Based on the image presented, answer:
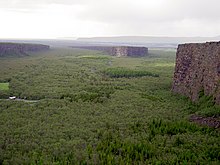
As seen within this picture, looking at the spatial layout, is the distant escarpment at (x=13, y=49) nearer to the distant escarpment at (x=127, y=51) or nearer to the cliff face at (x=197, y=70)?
the distant escarpment at (x=127, y=51)

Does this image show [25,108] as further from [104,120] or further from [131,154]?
[131,154]

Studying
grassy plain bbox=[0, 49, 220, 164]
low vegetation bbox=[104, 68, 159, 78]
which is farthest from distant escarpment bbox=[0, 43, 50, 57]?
grassy plain bbox=[0, 49, 220, 164]

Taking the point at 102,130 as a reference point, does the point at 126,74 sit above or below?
below

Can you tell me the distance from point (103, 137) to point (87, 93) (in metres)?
11.6

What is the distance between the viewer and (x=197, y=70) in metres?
26.2

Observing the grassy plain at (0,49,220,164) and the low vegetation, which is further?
the low vegetation

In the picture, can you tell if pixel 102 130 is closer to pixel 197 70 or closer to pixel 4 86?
pixel 197 70

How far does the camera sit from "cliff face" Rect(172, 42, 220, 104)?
72.6ft

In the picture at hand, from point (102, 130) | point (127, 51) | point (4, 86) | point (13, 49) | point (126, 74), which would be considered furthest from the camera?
point (127, 51)

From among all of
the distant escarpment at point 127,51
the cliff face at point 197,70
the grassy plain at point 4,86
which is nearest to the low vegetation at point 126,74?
the cliff face at point 197,70

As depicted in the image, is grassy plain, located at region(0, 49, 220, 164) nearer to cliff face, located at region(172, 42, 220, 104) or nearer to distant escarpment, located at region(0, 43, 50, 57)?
cliff face, located at region(172, 42, 220, 104)

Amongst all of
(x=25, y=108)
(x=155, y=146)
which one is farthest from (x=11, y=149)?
(x=25, y=108)

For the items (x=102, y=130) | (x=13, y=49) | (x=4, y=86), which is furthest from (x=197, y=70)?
(x=13, y=49)

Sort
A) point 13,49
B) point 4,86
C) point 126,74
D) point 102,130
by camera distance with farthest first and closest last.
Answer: point 13,49
point 126,74
point 4,86
point 102,130
